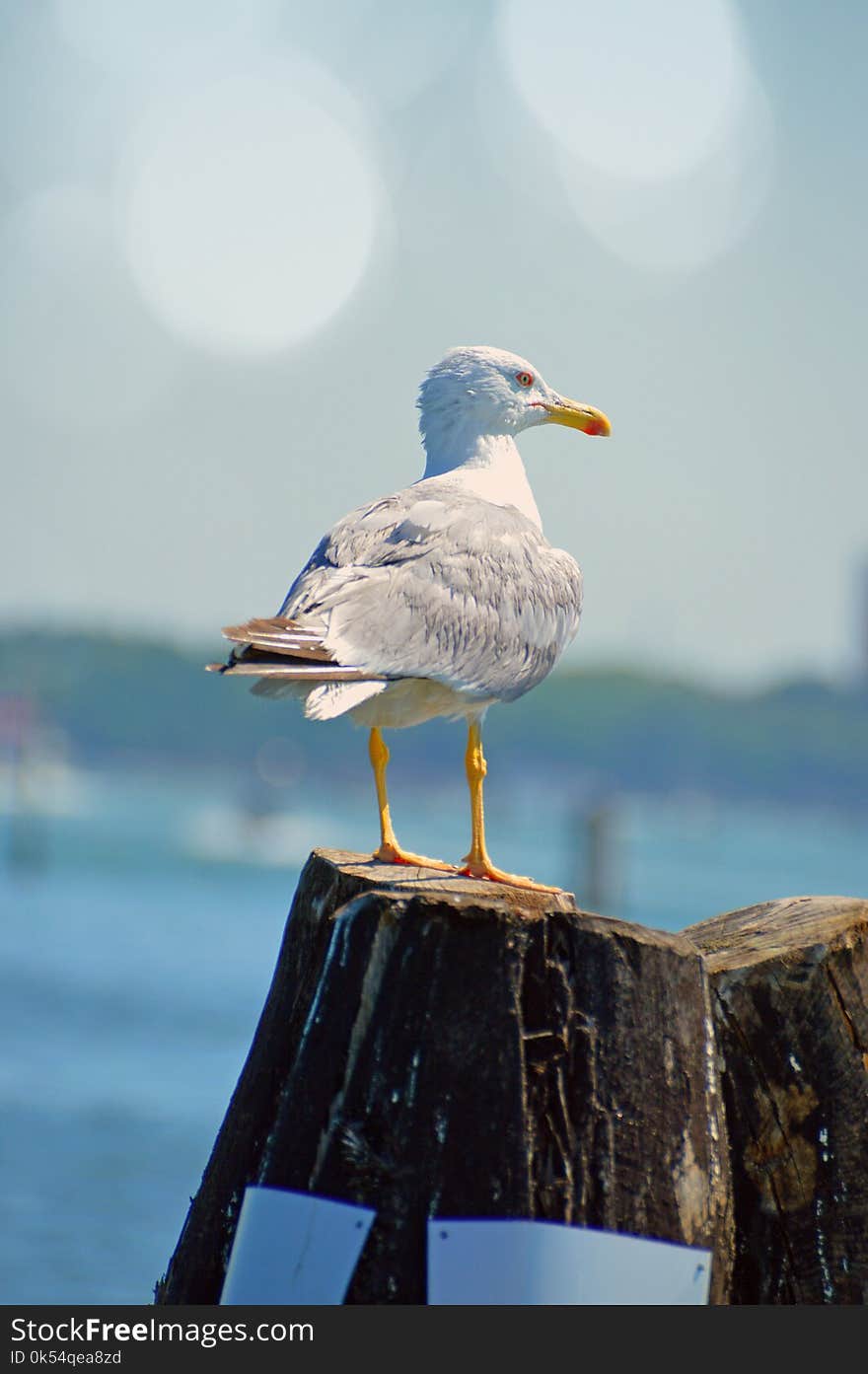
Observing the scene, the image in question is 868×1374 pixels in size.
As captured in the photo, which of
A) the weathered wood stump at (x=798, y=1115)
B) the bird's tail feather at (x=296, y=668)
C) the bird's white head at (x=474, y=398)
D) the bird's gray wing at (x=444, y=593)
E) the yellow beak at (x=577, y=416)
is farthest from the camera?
the yellow beak at (x=577, y=416)

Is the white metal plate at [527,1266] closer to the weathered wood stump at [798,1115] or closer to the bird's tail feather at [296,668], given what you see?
the weathered wood stump at [798,1115]

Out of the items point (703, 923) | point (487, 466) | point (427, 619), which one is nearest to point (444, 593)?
point (427, 619)

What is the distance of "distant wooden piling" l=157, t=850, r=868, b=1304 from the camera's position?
3521 millimetres

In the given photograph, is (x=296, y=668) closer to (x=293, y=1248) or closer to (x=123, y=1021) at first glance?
(x=293, y=1248)

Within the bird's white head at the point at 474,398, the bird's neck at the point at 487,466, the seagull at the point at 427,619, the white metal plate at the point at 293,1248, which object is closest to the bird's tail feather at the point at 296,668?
the seagull at the point at 427,619

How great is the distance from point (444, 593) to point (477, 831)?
0.77 metres

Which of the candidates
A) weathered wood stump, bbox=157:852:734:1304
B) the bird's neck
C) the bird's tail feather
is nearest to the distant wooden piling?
weathered wood stump, bbox=157:852:734:1304

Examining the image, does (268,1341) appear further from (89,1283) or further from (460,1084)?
(89,1283)

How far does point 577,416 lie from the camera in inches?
250

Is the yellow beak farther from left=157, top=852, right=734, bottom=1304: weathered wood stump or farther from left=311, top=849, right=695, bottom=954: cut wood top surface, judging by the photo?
left=157, top=852, right=734, bottom=1304: weathered wood stump

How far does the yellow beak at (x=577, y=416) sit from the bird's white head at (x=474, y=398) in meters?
0.12

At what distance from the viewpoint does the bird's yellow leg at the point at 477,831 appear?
4859 mm

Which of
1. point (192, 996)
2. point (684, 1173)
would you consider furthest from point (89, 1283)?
point (192, 996)

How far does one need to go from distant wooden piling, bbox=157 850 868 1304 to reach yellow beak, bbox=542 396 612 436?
286 centimetres
